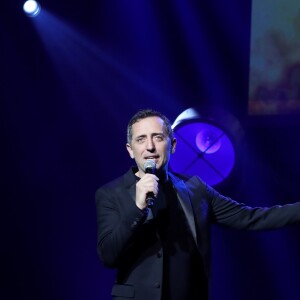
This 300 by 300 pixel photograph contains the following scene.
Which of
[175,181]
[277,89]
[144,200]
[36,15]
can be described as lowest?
[144,200]

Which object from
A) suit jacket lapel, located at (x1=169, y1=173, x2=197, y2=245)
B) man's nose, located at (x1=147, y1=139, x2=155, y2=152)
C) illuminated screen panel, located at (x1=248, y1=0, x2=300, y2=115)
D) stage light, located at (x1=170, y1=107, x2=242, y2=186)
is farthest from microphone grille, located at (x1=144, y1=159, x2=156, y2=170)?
illuminated screen panel, located at (x1=248, y1=0, x2=300, y2=115)

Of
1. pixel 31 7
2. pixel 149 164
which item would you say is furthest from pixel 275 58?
pixel 31 7

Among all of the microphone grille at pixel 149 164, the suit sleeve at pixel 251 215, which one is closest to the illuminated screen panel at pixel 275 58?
the suit sleeve at pixel 251 215

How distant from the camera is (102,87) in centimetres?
396

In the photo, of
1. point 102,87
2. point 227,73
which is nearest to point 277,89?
point 227,73

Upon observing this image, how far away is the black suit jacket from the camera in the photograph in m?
1.90

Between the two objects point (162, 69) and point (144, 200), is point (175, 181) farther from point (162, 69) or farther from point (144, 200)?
point (162, 69)

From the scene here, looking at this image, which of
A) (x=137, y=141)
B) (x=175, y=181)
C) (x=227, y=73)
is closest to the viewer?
(x=137, y=141)

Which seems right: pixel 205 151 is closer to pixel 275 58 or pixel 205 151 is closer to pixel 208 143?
pixel 208 143

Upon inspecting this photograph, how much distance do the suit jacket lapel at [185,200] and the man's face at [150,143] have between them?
15cm

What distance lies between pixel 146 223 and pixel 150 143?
0.35 meters

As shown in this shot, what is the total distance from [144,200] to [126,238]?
18cm

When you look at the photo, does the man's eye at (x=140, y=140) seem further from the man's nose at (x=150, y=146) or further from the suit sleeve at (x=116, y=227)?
the suit sleeve at (x=116, y=227)

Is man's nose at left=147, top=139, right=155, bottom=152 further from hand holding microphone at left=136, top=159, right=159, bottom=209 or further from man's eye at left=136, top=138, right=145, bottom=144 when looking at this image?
hand holding microphone at left=136, top=159, right=159, bottom=209
